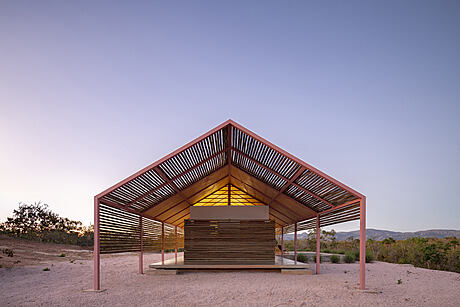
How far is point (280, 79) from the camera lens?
15570 mm

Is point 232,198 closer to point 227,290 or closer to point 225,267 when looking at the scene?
point 225,267

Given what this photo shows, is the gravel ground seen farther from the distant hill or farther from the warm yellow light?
the distant hill

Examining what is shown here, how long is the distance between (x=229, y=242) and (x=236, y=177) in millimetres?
2624

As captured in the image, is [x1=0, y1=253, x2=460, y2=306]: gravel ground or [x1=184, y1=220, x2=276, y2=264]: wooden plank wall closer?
[x1=0, y1=253, x2=460, y2=306]: gravel ground

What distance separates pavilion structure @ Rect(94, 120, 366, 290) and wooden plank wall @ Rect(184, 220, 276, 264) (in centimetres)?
4

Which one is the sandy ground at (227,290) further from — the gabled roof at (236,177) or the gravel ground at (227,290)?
the gabled roof at (236,177)

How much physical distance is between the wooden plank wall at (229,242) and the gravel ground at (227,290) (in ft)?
6.92

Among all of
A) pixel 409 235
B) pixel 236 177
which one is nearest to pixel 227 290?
pixel 236 177

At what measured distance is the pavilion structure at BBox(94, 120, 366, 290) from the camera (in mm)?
9359

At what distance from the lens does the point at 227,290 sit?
9.12m

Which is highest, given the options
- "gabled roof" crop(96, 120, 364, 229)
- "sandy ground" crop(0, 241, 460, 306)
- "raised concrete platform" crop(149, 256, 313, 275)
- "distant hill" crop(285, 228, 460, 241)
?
"gabled roof" crop(96, 120, 364, 229)

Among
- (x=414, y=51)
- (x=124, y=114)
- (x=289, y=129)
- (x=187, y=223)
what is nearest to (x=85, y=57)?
(x=124, y=114)

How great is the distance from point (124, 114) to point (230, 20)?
6.32 meters

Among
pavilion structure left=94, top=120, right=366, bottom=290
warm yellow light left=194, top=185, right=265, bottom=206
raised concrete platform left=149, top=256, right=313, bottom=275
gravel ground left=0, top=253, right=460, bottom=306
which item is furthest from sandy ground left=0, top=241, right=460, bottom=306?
warm yellow light left=194, top=185, right=265, bottom=206
